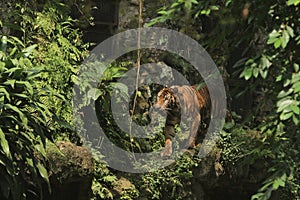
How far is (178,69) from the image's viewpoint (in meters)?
9.11

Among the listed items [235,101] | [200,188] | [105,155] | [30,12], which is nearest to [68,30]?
[30,12]

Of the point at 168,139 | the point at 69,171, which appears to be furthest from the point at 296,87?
the point at 168,139

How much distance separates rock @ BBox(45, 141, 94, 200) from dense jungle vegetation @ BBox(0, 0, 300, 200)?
109 mm

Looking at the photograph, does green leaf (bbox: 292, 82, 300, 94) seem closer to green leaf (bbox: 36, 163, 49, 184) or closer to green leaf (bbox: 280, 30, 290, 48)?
green leaf (bbox: 280, 30, 290, 48)

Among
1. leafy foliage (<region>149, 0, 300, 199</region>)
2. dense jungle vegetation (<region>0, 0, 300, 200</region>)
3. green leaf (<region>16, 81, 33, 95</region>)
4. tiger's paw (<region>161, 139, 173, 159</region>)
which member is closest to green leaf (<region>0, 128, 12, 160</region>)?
dense jungle vegetation (<region>0, 0, 300, 200</region>)

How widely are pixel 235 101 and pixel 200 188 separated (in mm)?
2766

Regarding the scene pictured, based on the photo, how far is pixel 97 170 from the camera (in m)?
7.11

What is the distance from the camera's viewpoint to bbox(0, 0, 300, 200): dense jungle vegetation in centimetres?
406

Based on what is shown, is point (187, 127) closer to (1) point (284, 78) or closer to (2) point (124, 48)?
(2) point (124, 48)

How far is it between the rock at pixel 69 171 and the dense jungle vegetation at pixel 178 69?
11 centimetres

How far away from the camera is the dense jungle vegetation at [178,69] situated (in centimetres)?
406

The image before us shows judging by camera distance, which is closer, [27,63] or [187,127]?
[27,63]

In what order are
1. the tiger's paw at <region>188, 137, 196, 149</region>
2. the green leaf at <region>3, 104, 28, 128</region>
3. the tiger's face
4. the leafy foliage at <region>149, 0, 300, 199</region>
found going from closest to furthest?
the leafy foliage at <region>149, 0, 300, 199</region> < the green leaf at <region>3, 104, 28, 128</region> < the tiger's paw at <region>188, 137, 196, 149</region> < the tiger's face

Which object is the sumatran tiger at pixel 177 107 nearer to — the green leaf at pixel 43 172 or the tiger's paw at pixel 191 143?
the tiger's paw at pixel 191 143
